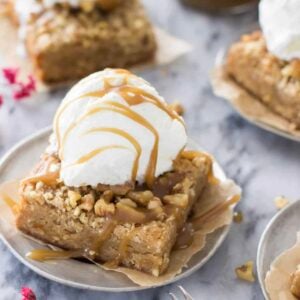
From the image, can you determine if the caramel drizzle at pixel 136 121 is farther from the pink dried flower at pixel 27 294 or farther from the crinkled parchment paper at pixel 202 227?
the pink dried flower at pixel 27 294

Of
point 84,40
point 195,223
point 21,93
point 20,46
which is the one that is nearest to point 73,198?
point 195,223

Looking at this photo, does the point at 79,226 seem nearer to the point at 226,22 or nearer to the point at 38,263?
the point at 38,263

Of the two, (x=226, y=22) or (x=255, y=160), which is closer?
(x=255, y=160)

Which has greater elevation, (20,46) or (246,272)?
(20,46)

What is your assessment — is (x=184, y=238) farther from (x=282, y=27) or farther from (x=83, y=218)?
(x=282, y=27)

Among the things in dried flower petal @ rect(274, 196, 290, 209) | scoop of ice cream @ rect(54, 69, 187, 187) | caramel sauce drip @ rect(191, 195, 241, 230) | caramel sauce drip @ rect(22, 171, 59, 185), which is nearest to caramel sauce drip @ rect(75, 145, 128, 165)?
scoop of ice cream @ rect(54, 69, 187, 187)

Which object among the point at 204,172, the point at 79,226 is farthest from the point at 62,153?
the point at 204,172
